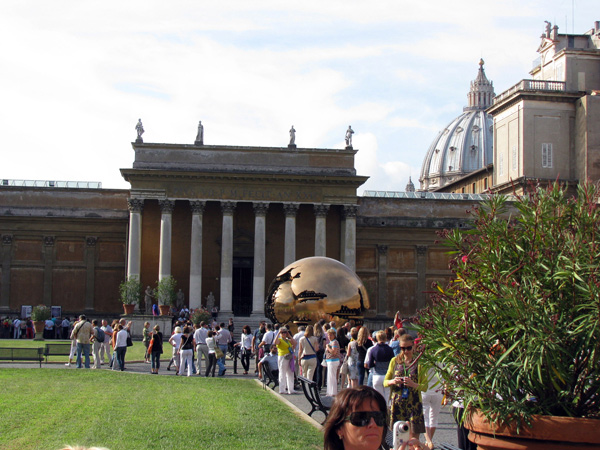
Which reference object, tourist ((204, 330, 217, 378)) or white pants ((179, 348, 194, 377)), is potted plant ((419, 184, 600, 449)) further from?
white pants ((179, 348, 194, 377))

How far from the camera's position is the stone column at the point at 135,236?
51475 mm

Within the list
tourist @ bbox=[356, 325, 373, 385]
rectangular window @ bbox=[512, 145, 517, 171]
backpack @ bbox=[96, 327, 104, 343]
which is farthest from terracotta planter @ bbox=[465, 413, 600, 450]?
rectangular window @ bbox=[512, 145, 517, 171]

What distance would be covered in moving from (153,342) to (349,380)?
886 cm

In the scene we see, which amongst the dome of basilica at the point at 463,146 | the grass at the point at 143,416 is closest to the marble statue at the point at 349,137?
the grass at the point at 143,416

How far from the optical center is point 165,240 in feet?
169

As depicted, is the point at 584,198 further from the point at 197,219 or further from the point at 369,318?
the point at 369,318

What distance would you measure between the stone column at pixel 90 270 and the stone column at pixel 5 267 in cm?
464

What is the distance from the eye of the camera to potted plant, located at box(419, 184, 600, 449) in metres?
8.01

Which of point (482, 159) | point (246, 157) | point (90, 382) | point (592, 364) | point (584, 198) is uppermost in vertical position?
point (482, 159)

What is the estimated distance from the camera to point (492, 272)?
8.63 meters

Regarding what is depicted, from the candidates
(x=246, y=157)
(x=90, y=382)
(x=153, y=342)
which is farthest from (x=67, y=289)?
(x=90, y=382)

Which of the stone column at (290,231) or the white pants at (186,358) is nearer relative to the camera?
the white pants at (186,358)

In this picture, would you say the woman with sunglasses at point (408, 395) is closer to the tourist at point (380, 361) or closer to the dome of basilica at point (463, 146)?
the tourist at point (380, 361)

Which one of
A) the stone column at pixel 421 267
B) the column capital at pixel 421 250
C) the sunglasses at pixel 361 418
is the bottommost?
the sunglasses at pixel 361 418
